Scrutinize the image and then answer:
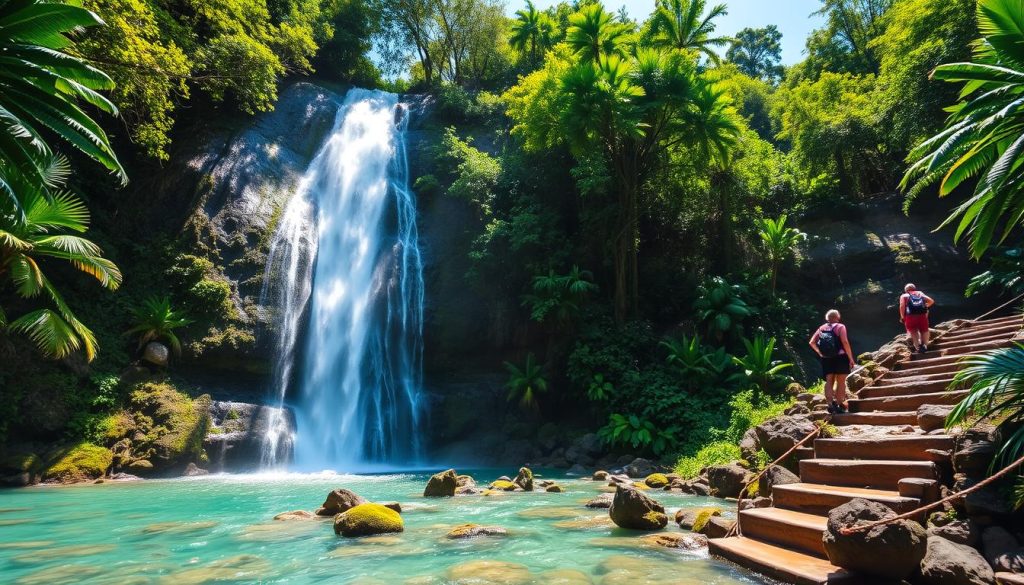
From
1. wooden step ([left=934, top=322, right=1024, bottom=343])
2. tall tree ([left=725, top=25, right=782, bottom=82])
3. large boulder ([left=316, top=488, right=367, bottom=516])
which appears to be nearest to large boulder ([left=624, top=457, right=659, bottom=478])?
wooden step ([left=934, top=322, right=1024, bottom=343])

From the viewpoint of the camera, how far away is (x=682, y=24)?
80.3 feet

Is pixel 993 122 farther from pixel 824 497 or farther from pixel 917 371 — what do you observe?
pixel 824 497

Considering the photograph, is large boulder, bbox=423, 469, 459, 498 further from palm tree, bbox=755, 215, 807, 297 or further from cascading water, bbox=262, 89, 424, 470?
palm tree, bbox=755, 215, 807, 297

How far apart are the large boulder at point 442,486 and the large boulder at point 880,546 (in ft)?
25.7

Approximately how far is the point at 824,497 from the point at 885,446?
3.51 ft

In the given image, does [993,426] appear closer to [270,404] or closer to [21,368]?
[270,404]

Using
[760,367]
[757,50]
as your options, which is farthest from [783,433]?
[757,50]

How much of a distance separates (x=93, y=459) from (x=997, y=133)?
66.0 ft

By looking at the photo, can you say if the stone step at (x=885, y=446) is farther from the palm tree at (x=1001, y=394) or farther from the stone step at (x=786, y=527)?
the stone step at (x=786, y=527)

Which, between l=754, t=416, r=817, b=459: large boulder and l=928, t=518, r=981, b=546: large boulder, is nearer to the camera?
l=928, t=518, r=981, b=546: large boulder

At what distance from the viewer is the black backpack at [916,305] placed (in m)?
10.6

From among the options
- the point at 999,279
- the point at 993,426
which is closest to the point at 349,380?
the point at 993,426

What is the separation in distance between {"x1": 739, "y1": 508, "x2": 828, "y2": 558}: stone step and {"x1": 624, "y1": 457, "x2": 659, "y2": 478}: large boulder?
802 cm

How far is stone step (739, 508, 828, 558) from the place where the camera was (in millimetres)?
4875
